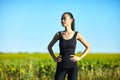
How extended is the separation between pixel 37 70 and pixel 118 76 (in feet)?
7.88

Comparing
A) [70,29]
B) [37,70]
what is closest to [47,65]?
[37,70]

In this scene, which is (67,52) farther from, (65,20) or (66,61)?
(65,20)

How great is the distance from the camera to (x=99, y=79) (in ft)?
35.7

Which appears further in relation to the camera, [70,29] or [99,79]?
[99,79]

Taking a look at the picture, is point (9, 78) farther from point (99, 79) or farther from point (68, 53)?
point (68, 53)

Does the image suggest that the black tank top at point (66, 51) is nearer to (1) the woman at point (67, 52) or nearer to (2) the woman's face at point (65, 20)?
(1) the woman at point (67, 52)

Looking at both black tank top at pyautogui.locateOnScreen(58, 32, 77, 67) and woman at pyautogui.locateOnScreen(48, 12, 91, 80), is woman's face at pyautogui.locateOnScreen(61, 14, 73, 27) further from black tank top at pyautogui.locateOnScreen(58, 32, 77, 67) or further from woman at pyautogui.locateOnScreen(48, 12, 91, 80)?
black tank top at pyautogui.locateOnScreen(58, 32, 77, 67)

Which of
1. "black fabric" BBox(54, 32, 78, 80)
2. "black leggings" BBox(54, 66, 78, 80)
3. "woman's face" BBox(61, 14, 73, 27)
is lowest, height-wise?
"black leggings" BBox(54, 66, 78, 80)

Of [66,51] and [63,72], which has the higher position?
[66,51]

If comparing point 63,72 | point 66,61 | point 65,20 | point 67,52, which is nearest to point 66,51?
point 67,52

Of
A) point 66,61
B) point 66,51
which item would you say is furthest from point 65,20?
point 66,61

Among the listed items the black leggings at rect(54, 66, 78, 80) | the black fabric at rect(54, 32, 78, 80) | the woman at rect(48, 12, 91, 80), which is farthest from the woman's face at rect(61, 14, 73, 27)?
the black leggings at rect(54, 66, 78, 80)

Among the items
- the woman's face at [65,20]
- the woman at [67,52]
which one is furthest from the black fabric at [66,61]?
the woman's face at [65,20]

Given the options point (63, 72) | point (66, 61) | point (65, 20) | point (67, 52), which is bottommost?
point (63, 72)
